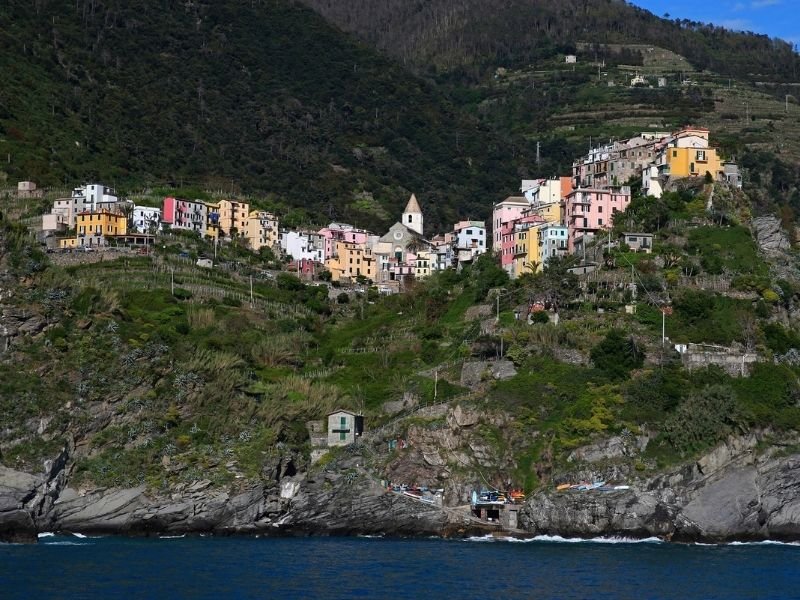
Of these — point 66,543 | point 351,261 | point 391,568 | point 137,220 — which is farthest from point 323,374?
point 391,568

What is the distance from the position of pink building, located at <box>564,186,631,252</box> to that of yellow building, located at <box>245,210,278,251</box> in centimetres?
3437

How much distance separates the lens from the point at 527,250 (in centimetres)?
10981

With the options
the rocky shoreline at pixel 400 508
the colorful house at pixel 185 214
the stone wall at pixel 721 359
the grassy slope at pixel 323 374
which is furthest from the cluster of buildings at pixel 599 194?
the colorful house at pixel 185 214

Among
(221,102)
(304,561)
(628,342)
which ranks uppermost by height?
(221,102)

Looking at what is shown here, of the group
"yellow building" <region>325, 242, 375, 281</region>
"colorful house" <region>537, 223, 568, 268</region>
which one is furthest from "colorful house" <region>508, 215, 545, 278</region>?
"yellow building" <region>325, 242, 375, 281</region>

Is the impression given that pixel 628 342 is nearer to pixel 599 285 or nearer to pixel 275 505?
pixel 599 285

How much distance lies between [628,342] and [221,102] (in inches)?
4174

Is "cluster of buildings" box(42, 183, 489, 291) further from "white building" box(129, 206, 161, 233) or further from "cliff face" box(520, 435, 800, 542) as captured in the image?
"cliff face" box(520, 435, 800, 542)

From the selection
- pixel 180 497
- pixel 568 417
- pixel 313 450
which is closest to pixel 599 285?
pixel 568 417

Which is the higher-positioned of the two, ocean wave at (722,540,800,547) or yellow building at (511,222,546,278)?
yellow building at (511,222,546,278)

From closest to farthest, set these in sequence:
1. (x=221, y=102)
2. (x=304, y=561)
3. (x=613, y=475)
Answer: (x=304, y=561), (x=613, y=475), (x=221, y=102)

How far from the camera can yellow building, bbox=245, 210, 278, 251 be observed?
134625 millimetres

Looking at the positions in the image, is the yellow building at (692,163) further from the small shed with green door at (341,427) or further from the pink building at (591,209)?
the small shed with green door at (341,427)

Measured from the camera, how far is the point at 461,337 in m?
103
